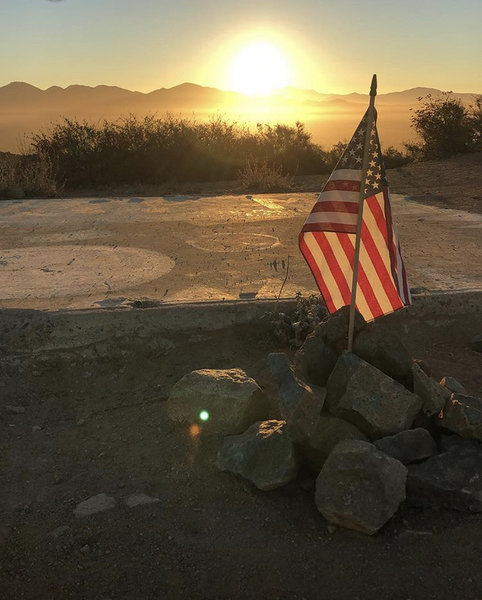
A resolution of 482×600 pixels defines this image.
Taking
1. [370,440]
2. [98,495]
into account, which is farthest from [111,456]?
[370,440]

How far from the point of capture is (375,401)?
11.6 ft

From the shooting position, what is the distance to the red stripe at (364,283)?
12.5 feet

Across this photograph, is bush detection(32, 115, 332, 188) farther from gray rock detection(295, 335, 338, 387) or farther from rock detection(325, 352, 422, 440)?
rock detection(325, 352, 422, 440)

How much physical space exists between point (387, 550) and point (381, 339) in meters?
1.18

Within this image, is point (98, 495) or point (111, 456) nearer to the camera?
point (98, 495)

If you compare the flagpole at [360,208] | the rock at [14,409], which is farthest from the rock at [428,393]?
the rock at [14,409]

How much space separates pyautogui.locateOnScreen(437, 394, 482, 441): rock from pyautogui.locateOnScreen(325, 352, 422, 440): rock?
165 millimetres

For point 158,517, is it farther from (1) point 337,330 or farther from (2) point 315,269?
(2) point 315,269

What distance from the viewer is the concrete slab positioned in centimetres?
572

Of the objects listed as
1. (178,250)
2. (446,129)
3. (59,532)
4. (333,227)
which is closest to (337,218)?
(333,227)

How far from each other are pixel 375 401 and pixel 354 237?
0.96 metres

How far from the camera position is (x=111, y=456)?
3.95 metres

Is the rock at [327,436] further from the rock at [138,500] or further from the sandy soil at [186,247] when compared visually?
the sandy soil at [186,247]

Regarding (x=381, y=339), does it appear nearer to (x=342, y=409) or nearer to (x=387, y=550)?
(x=342, y=409)
